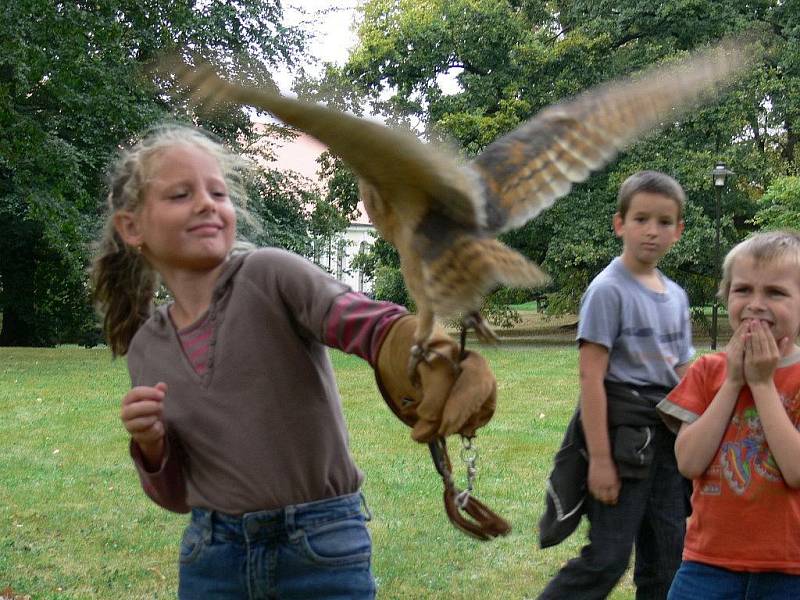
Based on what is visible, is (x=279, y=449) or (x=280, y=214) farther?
(x=280, y=214)

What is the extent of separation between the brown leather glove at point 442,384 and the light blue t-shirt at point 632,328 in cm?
157

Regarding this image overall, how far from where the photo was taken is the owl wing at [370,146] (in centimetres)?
146

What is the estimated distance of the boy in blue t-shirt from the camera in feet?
10.1

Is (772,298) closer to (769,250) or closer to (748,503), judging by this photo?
(769,250)

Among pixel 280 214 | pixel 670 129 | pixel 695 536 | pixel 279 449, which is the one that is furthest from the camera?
pixel 670 129

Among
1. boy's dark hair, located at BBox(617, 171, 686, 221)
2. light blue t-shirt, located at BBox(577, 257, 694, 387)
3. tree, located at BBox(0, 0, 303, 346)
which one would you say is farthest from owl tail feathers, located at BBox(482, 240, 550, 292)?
tree, located at BBox(0, 0, 303, 346)

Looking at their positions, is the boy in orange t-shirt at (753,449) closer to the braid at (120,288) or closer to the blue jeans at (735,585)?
the blue jeans at (735,585)

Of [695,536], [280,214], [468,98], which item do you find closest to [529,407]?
[695,536]

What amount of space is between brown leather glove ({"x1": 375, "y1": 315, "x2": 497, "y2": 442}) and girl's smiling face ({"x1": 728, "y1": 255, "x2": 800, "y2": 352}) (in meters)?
1.16

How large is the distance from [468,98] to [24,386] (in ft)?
42.5

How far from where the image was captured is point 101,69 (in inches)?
539

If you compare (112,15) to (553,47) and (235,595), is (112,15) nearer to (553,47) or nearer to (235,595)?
(553,47)

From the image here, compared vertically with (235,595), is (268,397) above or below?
above

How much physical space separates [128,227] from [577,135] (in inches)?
44.1
